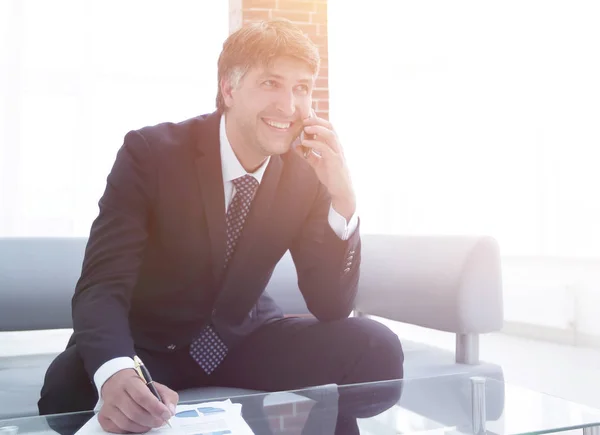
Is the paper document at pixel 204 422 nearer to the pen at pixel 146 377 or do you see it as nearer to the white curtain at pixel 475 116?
the pen at pixel 146 377

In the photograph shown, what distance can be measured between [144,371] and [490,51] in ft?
14.4

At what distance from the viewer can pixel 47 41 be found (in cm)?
518

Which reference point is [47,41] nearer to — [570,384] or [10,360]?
[10,360]

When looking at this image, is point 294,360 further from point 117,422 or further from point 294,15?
point 294,15

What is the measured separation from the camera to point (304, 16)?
12.5 ft

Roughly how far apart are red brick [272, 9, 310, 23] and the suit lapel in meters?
2.27

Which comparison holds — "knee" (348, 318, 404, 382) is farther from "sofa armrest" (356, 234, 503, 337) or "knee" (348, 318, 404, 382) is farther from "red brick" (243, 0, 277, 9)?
"red brick" (243, 0, 277, 9)

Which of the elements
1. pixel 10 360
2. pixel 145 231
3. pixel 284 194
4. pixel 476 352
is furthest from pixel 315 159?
pixel 10 360

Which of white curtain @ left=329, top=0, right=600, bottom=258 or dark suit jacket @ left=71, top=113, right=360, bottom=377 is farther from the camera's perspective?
white curtain @ left=329, top=0, right=600, bottom=258

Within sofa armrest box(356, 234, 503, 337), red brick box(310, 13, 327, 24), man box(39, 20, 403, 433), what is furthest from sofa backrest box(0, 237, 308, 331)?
red brick box(310, 13, 327, 24)

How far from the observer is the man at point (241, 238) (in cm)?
160

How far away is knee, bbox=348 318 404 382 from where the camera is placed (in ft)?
5.27

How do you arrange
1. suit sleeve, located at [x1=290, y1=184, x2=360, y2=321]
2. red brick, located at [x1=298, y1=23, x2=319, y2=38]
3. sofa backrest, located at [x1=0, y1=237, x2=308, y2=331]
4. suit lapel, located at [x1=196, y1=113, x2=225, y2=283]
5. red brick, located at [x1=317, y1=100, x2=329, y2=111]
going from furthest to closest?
red brick, located at [x1=317, y1=100, x2=329, y2=111]
red brick, located at [x1=298, y1=23, x2=319, y2=38]
sofa backrest, located at [x1=0, y1=237, x2=308, y2=331]
suit sleeve, located at [x1=290, y1=184, x2=360, y2=321]
suit lapel, located at [x1=196, y1=113, x2=225, y2=283]

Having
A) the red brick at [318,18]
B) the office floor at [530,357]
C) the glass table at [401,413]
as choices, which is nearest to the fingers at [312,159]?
the glass table at [401,413]
